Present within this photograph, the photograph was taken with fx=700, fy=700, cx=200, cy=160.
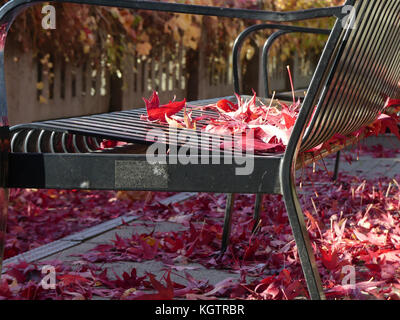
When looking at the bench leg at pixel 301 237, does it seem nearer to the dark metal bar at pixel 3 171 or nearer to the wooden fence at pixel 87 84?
the dark metal bar at pixel 3 171

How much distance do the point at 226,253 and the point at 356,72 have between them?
995mm

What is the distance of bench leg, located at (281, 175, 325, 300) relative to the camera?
1.35 metres

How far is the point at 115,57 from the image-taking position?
17.8ft

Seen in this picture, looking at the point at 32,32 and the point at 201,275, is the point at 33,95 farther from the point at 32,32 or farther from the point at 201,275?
the point at 201,275

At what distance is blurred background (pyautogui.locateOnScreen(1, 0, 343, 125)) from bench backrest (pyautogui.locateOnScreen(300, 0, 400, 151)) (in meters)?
2.74

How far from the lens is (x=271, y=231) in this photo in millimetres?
2807

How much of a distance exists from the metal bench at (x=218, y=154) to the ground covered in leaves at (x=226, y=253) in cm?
24

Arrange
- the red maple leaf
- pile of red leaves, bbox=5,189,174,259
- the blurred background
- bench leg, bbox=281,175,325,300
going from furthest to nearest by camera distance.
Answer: the blurred background
pile of red leaves, bbox=5,189,174,259
the red maple leaf
bench leg, bbox=281,175,325,300

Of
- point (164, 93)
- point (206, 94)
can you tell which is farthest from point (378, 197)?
point (206, 94)

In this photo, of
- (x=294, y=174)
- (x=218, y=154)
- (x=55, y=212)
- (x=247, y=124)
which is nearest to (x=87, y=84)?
(x=55, y=212)

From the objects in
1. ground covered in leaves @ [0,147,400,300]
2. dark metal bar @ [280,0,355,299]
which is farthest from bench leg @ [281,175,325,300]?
ground covered in leaves @ [0,147,400,300]

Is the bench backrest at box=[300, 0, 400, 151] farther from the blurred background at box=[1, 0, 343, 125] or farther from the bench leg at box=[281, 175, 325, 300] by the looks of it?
the blurred background at box=[1, 0, 343, 125]

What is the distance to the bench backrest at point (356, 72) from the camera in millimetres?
1372

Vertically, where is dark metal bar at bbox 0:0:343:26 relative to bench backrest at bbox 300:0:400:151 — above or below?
above
